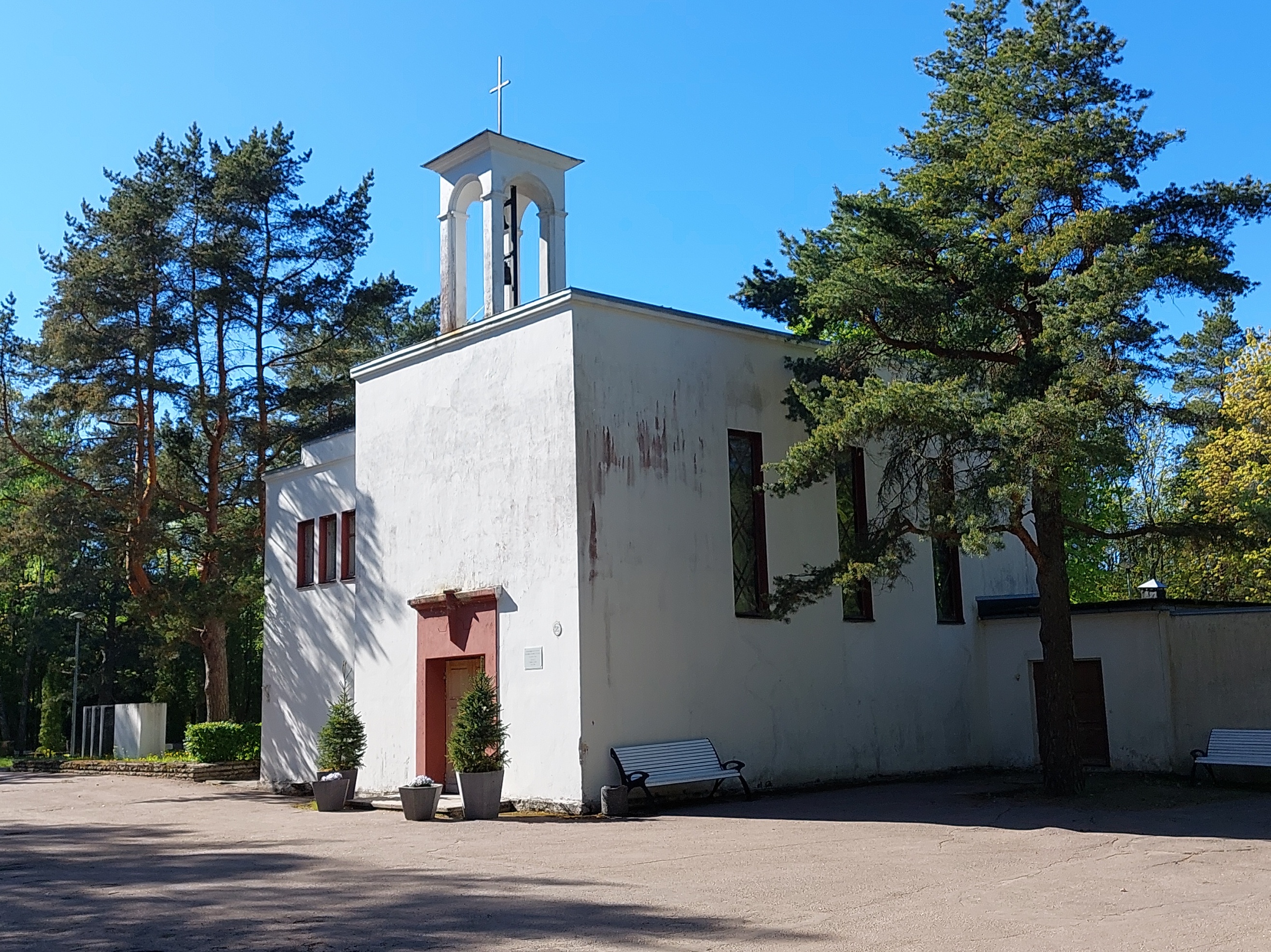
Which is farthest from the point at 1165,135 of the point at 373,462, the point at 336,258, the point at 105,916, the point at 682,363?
the point at 336,258

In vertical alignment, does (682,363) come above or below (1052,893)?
above

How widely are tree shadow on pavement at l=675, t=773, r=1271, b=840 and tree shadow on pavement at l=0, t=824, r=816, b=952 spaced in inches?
219

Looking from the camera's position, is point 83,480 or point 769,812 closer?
point 769,812

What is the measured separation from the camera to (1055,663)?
1557 centimetres

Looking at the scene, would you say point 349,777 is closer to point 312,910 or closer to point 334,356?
point 312,910

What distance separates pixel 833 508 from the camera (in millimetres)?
18891

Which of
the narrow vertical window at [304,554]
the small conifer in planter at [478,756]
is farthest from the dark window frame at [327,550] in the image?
the small conifer in planter at [478,756]

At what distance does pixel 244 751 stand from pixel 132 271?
1100 cm

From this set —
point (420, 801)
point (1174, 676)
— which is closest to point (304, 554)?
point (420, 801)

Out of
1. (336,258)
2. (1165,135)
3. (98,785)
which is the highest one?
(336,258)

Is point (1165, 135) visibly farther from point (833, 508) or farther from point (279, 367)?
point (279, 367)

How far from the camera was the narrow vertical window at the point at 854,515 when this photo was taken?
18984mm

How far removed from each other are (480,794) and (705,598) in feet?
13.4

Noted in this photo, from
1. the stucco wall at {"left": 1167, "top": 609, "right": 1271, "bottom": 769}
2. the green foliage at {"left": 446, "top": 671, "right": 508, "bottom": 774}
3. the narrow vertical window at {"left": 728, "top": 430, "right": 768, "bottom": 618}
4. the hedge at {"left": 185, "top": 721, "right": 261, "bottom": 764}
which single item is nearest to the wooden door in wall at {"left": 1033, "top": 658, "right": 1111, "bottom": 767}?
the stucco wall at {"left": 1167, "top": 609, "right": 1271, "bottom": 769}
